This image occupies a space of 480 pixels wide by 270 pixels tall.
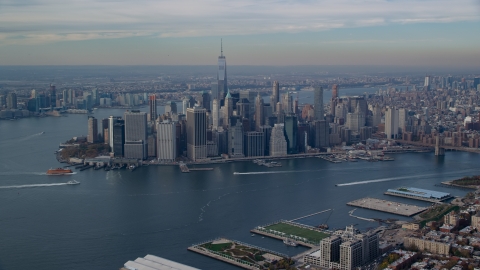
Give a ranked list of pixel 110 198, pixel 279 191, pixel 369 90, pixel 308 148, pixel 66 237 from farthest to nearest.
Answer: pixel 369 90
pixel 308 148
pixel 279 191
pixel 110 198
pixel 66 237

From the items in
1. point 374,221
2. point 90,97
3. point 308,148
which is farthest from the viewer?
point 90,97

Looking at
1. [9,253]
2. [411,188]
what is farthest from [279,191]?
[9,253]

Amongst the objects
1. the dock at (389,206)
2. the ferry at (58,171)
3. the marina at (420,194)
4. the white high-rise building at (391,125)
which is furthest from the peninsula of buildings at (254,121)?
the dock at (389,206)

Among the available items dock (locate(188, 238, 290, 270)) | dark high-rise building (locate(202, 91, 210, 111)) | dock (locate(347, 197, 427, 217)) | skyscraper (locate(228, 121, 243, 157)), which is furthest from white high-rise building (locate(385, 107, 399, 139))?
dock (locate(188, 238, 290, 270))

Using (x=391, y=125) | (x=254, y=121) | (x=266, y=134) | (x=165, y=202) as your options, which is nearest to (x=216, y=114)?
(x=254, y=121)

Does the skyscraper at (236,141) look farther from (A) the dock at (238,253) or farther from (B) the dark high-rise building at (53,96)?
(B) the dark high-rise building at (53,96)

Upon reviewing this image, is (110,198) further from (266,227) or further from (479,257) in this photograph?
(479,257)
